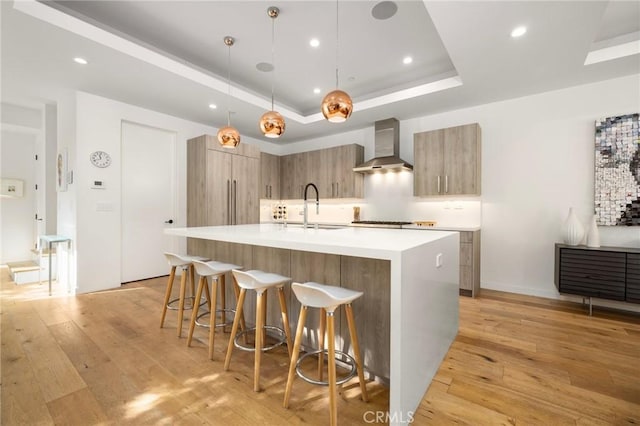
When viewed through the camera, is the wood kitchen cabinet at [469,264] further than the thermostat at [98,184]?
No

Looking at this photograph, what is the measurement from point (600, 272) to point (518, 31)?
2618 millimetres

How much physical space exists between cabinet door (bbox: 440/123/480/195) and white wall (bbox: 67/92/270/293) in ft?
15.5

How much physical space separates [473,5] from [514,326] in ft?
9.39

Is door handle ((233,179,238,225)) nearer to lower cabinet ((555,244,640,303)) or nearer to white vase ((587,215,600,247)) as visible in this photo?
lower cabinet ((555,244,640,303))

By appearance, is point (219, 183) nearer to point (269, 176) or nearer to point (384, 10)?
point (269, 176)

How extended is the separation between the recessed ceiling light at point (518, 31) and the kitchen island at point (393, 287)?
184 centimetres

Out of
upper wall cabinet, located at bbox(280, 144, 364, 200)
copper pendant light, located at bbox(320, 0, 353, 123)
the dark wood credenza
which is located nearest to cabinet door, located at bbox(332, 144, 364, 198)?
upper wall cabinet, located at bbox(280, 144, 364, 200)

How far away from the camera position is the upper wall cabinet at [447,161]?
3896 mm

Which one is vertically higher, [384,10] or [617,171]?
[384,10]

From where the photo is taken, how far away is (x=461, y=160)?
3967 millimetres

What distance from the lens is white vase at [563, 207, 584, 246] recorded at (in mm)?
3207

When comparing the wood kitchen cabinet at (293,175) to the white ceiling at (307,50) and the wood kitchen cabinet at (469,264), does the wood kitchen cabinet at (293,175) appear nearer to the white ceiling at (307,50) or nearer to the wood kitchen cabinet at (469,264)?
the white ceiling at (307,50)

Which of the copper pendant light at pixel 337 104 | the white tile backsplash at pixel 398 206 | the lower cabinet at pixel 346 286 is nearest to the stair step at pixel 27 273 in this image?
the lower cabinet at pixel 346 286

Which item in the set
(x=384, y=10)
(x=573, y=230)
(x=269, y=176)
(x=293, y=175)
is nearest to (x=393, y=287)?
(x=384, y=10)
